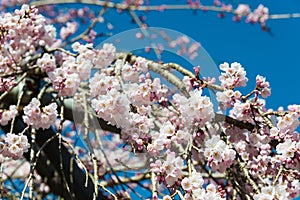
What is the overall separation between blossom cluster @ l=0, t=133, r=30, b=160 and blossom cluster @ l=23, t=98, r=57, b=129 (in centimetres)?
10

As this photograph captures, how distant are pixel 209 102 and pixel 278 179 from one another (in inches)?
13.5

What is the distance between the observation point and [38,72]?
8.24 feet

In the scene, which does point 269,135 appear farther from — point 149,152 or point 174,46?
point 174,46

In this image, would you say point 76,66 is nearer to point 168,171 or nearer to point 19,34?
point 19,34

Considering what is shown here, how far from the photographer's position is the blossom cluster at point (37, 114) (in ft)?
5.48

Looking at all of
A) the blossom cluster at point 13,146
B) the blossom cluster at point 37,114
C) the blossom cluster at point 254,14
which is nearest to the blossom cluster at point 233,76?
the blossom cluster at point 37,114

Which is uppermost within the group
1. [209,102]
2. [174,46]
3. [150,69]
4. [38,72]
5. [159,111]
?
[174,46]

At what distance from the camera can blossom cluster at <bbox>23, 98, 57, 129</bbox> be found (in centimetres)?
167

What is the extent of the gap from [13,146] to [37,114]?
159mm

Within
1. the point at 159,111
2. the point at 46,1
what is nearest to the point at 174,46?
the point at 46,1

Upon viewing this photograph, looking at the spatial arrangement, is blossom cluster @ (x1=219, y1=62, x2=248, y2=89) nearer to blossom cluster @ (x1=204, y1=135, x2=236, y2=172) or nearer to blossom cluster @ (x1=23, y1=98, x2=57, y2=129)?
blossom cluster @ (x1=204, y1=135, x2=236, y2=172)

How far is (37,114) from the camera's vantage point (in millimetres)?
1678

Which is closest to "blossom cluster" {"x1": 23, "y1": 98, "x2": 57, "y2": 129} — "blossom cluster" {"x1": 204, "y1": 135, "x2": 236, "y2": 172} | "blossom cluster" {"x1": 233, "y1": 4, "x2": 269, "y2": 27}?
"blossom cluster" {"x1": 204, "y1": 135, "x2": 236, "y2": 172}

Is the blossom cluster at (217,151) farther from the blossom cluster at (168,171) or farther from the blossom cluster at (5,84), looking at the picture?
the blossom cluster at (5,84)
